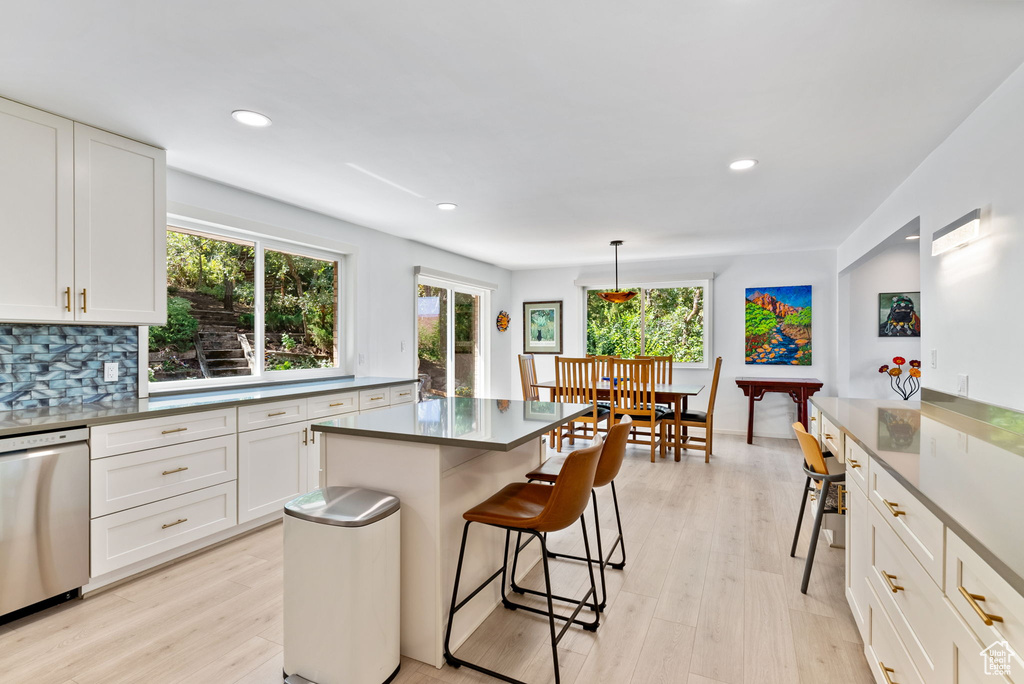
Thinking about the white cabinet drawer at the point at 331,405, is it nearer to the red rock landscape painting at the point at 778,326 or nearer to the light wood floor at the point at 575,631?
the light wood floor at the point at 575,631

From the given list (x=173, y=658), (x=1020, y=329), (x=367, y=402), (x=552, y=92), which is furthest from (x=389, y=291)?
(x=1020, y=329)

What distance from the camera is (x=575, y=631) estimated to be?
1987mm

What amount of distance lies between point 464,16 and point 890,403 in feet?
10.2

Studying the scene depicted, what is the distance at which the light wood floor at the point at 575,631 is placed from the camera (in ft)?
5.70

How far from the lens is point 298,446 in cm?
326

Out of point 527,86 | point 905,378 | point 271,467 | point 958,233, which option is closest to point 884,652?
point 958,233

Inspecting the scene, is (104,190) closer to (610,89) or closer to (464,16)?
(464,16)

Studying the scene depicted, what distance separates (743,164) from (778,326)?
3.54 m

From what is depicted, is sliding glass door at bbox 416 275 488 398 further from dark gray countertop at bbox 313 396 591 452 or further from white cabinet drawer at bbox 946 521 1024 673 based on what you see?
white cabinet drawer at bbox 946 521 1024 673

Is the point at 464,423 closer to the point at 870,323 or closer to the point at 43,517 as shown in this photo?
the point at 43,517

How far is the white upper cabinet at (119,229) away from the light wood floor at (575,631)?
1.41 m

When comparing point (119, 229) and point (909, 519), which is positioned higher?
point (119, 229)

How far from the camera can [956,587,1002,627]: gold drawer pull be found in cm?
84

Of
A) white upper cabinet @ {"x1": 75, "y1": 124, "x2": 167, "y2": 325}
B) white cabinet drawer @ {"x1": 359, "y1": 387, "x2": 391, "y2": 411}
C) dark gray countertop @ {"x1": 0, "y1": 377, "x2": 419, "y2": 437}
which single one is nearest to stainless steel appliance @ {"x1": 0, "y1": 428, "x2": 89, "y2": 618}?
dark gray countertop @ {"x1": 0, "y1": 377, "x2": 419, "y2": 437}
